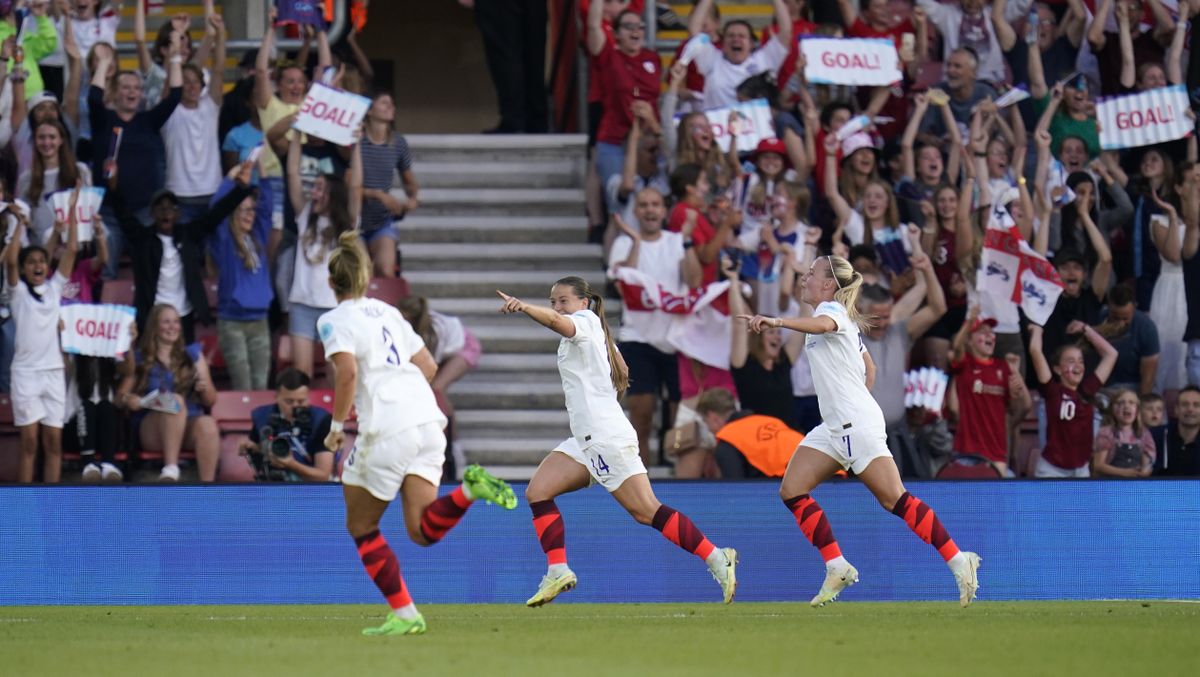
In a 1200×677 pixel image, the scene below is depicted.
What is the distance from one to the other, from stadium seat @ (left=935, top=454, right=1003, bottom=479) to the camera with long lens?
475cm

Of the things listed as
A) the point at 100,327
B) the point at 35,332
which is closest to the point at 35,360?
the point at 35,332

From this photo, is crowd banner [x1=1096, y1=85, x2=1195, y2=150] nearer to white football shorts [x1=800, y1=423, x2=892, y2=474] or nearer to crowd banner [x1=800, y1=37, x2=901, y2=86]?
crowd banner [x1=800, y1=37, x2=901, y2=86]

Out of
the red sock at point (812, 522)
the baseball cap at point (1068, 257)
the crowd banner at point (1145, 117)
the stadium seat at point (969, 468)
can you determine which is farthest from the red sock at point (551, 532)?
the crowd banner at point (1145, 117)

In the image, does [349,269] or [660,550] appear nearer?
[349,269]

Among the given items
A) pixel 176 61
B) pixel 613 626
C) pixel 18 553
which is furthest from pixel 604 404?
pixel 176 61

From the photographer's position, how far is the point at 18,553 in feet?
39.5

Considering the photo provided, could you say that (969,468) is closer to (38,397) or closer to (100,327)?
(100,327)

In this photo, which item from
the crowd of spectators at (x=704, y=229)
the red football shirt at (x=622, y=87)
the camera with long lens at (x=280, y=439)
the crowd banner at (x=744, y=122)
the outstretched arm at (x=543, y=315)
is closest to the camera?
the outstretched arm at (x=543, y=315)

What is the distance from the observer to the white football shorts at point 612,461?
10.2 meters

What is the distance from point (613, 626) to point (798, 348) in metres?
5.50

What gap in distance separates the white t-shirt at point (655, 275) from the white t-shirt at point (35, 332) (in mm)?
4465

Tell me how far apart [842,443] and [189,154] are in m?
7.38

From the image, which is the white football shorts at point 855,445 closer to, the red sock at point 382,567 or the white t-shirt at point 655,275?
the red sock at point 382,567

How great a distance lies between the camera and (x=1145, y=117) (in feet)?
50.7
